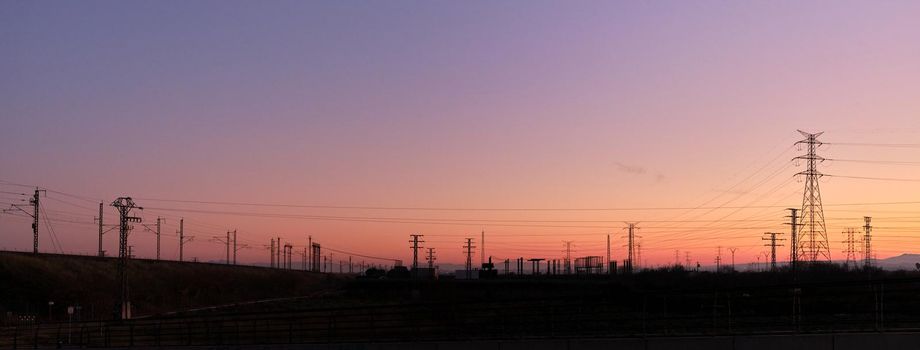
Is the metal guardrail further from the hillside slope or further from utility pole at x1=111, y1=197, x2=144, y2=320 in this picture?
the hillside slope

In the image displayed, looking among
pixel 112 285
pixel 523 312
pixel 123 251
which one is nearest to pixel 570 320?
pixel 523 312

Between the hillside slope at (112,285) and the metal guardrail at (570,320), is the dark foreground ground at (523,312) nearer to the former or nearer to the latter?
the metal guardrail at (570,320)

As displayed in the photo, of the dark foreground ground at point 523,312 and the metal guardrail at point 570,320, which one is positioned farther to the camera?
the metal guardrail at point 570,320

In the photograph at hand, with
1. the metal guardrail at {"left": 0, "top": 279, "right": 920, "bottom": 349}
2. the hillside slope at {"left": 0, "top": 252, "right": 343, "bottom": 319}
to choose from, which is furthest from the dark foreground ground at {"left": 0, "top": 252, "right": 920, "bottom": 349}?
the hillside slope at {"left": 0, "top": 252, "right": 343, "bottom": 319}

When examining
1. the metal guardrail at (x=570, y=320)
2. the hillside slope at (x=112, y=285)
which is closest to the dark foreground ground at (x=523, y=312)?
the metal guardrail at (x=570, y=320)

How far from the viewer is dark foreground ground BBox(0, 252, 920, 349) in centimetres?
2086

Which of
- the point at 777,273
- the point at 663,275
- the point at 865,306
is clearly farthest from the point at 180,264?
the point at 865,306

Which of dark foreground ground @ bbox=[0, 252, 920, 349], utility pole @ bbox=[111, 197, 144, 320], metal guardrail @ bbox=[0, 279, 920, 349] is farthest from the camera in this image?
utility pole @ bbox=[111, 197, 144, 320]

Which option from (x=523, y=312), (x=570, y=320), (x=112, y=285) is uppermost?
(x=570, y=320)

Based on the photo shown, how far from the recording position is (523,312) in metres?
40.8

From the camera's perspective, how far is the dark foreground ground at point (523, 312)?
68.4 ft

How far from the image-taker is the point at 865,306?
1400 inches

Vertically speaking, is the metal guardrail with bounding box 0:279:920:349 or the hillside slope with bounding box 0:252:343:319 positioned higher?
the metal guardrail with bounding box 0:279:920:349

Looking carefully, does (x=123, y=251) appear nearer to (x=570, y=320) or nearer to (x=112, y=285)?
(x=112, y=285)
